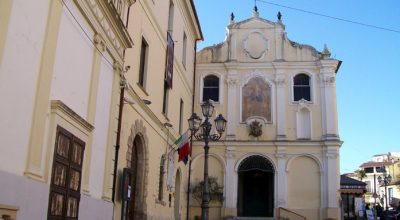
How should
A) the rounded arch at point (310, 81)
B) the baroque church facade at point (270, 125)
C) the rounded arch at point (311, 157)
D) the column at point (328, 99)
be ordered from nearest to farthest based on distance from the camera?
1. the baroque church facade at point (270, 125)
2. the rounded arch at point (311, 157)
3. the column at point (328, 99)
4. the rounded arch at point (310, 81)

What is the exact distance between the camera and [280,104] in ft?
98.5

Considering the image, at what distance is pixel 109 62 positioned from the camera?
12.2 m

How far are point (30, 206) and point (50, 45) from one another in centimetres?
278

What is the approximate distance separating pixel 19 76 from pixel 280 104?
2383 centimetres

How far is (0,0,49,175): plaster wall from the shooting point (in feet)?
23.2

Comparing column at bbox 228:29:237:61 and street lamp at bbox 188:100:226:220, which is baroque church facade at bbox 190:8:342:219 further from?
street lamp at bbox 188:100:226:220

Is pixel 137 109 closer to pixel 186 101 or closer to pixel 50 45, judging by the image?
pixel 50 45

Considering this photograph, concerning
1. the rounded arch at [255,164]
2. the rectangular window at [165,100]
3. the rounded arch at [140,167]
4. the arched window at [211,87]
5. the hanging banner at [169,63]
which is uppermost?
the arched window at [211,87]

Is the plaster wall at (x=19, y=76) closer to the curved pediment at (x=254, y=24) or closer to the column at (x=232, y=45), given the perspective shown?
the column at (x=232, y=45)

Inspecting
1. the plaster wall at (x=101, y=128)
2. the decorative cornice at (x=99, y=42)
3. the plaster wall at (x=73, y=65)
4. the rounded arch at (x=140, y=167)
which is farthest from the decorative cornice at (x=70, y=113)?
the rounded arch at (x=140, y=167)

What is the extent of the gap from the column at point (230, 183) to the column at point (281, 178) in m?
2.48

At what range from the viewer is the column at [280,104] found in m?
29.6

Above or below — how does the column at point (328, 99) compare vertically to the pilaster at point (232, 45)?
below

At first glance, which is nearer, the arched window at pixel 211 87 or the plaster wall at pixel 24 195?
the plaster wall at pixel 24 195
